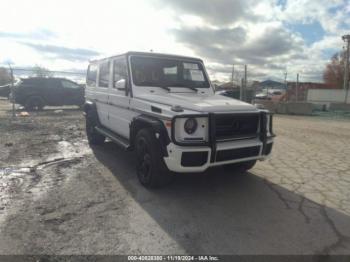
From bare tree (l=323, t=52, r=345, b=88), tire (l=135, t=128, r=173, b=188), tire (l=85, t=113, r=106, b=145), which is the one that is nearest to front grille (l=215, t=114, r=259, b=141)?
tire (l=135, t=128, r=173, b=188)

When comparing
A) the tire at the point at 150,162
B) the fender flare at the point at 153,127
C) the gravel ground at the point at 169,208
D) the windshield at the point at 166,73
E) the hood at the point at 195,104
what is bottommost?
the gravel ground at the point at 169,208

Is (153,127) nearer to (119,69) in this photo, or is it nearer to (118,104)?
(118,104)

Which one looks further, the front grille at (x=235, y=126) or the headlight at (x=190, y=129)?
the front grille at (x=235, y=126)

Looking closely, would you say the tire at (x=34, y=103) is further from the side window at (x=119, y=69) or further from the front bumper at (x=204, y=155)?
the front bumper at (x=204, y=155)

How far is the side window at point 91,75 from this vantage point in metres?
6.94

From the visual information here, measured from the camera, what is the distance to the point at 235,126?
4.10m

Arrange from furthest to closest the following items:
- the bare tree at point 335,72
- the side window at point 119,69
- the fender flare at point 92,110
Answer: the bare tree at point 335,72 → the fender flare at point 92,110 → the side window at point 119,69

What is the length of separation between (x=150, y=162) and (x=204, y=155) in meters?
0.87

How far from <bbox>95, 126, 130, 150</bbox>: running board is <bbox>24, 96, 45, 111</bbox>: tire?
9.69 m

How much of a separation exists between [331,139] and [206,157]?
6.99 m

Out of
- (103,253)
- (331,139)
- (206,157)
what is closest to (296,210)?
(206,157)

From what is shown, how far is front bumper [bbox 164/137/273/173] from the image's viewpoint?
11.9 feet

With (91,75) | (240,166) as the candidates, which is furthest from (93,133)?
(240,166)

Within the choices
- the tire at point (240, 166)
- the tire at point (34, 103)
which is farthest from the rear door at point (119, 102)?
the tire at point (34, 103)
